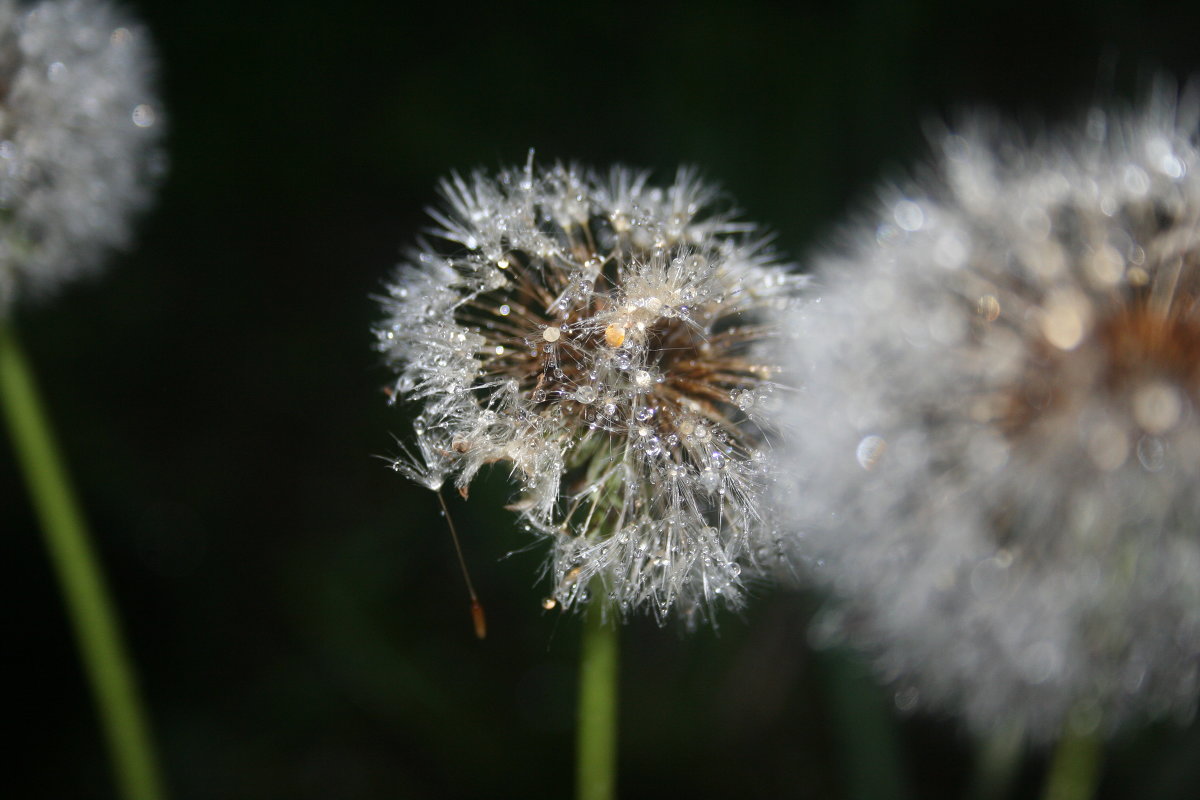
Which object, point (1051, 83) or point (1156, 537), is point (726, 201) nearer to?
point (1051, 83)

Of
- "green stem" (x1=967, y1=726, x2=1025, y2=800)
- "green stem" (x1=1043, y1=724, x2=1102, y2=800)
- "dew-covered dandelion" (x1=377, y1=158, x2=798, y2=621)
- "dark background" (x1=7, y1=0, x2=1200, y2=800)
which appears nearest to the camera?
"dew-covered dandelion" (x1=377, y1=158, x2=798, y2=621)

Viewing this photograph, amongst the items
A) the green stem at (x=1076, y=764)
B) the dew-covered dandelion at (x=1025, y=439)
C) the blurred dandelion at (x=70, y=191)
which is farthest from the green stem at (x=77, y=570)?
the green stem at (x=1076, y=764)

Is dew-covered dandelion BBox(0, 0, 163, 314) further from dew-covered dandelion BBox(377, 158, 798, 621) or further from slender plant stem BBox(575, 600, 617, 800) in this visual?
slender plant stem BBox(575, 600, 617, 800)

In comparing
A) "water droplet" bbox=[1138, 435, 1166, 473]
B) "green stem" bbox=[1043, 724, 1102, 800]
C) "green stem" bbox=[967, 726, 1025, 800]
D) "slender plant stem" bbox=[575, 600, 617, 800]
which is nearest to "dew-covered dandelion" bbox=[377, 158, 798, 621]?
"slender plant stem" bbox=[575, 600, 617, 800]

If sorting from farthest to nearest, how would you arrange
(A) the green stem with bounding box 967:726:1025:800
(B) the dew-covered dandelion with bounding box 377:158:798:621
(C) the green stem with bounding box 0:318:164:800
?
(A) the green stem with bounding box 967:726:1025:800, (C) the green stem with bounding box 0:318:164:800, (B) the dew-covered dandelion with bounding box 377:158:798:621

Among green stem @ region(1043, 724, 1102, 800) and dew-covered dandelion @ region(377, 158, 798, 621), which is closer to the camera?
dew-covered dandelion @ region(377, 158, 798, 621)

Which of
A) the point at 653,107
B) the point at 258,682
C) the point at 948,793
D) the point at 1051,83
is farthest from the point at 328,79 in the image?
the point at 948,793
